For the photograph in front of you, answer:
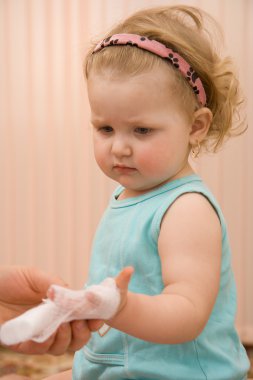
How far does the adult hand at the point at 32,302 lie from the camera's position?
0.68m

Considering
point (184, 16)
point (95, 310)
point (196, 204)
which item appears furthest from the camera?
point (184, 16)

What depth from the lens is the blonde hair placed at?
3.00ft

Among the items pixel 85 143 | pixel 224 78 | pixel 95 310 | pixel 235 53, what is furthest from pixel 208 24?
pixel 95 310

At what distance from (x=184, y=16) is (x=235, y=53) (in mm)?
872

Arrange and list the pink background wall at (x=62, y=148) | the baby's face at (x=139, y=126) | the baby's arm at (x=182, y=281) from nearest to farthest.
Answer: the baby's arm at (x=182, y=281) < the baby's face at (x=139, y=126) < the pink background wall at (x=62, y=148)

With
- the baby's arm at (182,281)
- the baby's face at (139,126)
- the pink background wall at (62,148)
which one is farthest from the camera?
the pink background wall at (62,148)

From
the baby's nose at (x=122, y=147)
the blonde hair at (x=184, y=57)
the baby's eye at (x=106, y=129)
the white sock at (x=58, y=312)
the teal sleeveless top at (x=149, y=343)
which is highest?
the blonde hair at (x=184, y=57)

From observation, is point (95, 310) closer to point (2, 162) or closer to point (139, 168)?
point (139, 168)

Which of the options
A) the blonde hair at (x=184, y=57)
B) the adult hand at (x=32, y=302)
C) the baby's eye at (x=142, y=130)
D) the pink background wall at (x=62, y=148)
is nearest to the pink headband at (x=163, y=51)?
the blonde hair at (x=184, y=57)

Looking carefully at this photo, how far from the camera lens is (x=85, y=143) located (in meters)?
2.06

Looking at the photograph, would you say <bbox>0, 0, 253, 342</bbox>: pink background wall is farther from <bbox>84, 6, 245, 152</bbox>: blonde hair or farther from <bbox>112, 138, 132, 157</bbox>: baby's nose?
<bbox>112, 138, 132, 157</bbox>: baby's nose

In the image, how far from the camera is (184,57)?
37.4 inches

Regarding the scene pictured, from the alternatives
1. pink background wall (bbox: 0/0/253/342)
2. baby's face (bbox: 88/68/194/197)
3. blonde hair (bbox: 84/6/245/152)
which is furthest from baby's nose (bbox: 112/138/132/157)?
pink background wall (bbox: 0/0/253/342)

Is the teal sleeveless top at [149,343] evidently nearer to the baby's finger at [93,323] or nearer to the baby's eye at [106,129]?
the baby's eye at [106,129]
